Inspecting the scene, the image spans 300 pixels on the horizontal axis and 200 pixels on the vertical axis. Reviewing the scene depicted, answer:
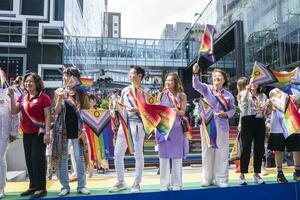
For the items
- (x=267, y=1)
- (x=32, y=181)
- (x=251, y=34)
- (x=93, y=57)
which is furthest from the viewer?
(x=93, y=57)

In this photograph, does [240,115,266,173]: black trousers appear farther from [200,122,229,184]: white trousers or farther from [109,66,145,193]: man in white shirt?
[109,66,145,193]: man in white shirt

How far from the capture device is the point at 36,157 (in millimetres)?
3781

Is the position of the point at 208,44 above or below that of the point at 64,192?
above

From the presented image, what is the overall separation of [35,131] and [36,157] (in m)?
0.29

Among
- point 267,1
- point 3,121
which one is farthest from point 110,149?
point 267,1

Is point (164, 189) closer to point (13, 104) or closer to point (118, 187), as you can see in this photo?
point (118, 187)

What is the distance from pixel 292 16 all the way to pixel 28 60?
12046 millimetres

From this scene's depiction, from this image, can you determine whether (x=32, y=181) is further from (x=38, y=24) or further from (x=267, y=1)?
(x=38, y=24)

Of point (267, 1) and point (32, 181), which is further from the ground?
point (267, 1)

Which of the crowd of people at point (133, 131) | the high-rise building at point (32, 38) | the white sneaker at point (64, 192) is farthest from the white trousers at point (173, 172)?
the high-rise building at point (32, 38)

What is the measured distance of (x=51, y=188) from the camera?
170 inches

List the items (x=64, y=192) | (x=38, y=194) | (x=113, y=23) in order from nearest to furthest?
1. (x=38, y=194)
2. (x=64, y=192)
3. (x=113, y=23)

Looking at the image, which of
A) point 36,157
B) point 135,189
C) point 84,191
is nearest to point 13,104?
point 36,157

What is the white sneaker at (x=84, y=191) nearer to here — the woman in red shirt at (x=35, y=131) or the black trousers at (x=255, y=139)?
the woman in red shirt at (x=35, y=131)
